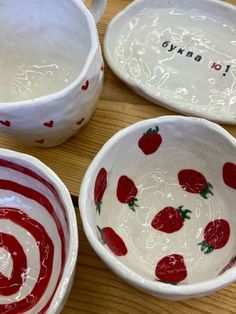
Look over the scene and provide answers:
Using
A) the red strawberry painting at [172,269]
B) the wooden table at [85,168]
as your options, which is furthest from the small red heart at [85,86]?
the red strawberry painting at [172,269]

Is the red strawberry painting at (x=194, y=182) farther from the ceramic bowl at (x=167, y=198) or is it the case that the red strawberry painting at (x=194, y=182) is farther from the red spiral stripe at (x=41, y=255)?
the red spiral stripe at (x=41, y=255)

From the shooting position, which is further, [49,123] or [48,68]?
[48,68]

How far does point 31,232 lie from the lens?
596mm

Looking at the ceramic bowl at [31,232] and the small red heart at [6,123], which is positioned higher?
the small red heart at [6,123]

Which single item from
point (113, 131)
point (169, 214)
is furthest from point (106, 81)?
point (169, 214)

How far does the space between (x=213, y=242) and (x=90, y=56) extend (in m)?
0.25

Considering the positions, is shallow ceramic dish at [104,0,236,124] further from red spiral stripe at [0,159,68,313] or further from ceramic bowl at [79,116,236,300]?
red spiral stripe at [0,159,68,313]

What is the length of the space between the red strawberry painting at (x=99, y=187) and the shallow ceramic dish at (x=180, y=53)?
0.15 meters

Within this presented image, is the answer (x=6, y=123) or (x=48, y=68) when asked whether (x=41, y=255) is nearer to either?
(x=6, y=123)

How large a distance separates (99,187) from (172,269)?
121 millimetres

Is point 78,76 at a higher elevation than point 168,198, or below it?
higher

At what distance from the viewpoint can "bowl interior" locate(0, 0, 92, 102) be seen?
26.5 inches

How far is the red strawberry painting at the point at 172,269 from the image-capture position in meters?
0.54

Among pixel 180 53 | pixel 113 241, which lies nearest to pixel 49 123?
pixel 113 241
